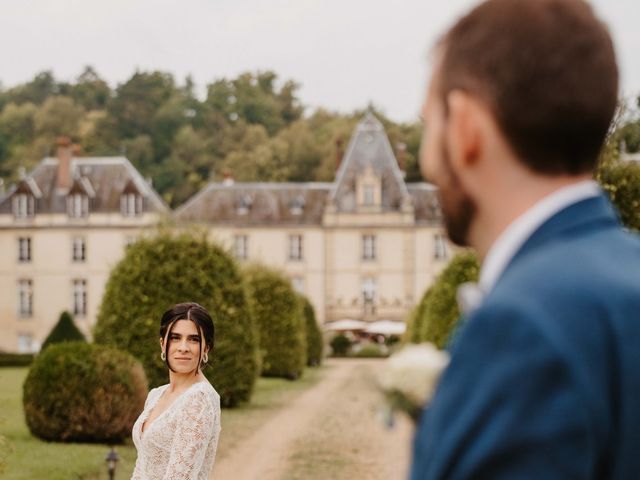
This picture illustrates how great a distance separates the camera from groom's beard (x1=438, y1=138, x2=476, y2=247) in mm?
1421

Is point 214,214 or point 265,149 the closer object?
point 214,214

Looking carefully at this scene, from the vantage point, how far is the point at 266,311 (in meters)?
28.5

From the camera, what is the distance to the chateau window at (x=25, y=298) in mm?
50531

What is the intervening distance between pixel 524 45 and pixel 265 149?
205 feet

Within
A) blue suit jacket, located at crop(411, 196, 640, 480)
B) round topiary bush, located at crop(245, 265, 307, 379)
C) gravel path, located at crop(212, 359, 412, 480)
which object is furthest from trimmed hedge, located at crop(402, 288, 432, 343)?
blue suit jacket, located at crop(411, 196, 640, 480)

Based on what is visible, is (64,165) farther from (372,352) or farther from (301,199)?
(372,352)

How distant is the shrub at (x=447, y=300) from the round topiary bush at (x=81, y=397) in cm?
845

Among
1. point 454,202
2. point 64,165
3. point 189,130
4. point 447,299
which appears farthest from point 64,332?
point 189,130

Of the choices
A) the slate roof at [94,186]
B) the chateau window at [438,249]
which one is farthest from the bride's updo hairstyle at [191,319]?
the chateau window at [438,249]

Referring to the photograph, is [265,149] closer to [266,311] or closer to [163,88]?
[163,88]

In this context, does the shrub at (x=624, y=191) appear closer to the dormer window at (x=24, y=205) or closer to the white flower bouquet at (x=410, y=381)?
the white flower bouquet at (x=410, y=381)

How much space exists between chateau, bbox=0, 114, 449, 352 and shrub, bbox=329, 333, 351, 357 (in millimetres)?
4226

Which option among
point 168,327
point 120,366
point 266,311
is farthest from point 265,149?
point 168,327

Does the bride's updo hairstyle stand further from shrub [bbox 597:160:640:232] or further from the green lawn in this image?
shrub [bbox 597:160:640:232]
